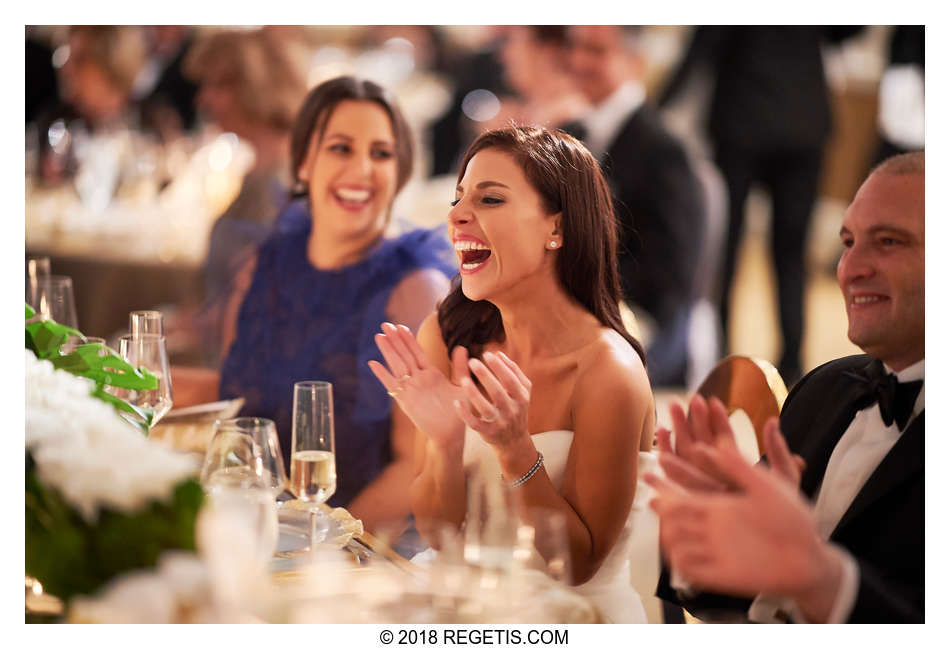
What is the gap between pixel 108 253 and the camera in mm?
3510

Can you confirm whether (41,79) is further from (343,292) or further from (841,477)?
(841,477)

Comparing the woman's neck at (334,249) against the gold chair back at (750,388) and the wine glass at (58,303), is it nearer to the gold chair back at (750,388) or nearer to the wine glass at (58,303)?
the wine glass at (58,303)

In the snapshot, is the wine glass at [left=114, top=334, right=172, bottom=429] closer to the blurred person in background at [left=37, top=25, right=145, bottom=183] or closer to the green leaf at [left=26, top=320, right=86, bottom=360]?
the green leaf at [left=26, top=320, right=86, bottom=360]

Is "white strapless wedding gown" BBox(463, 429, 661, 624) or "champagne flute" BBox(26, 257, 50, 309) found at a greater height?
"champagne flute" BBox(26, 257, 50, 309)

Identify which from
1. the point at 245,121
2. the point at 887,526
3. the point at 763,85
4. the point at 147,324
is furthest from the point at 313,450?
the point at 763,85

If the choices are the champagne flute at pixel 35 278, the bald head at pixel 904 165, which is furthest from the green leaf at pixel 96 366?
the bald head at pixel 904 165

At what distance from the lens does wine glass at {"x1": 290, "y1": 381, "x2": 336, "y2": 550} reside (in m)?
1.38

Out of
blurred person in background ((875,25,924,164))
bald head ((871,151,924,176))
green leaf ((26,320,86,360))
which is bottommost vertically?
green leaf ((26,320,86,360))

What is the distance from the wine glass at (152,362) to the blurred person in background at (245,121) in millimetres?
1264

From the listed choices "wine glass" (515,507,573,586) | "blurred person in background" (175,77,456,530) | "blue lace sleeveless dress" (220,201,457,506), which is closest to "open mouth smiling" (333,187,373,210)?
"blurred person in background" (175,77,456,530)

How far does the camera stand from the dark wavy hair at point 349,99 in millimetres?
2191

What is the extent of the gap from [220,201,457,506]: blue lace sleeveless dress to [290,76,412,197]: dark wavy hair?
0.20 m
